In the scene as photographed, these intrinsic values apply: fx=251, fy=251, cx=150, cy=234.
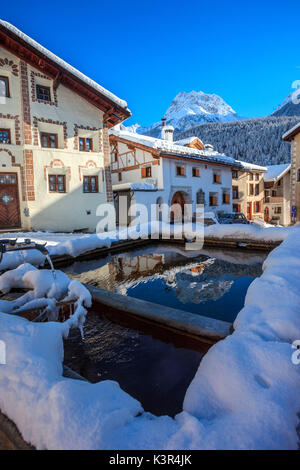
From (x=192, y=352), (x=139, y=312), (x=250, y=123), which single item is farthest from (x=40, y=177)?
(x=250, y=123)

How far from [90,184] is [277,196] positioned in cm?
2680

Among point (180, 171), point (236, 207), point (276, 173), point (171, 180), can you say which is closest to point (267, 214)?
point (276, 173)

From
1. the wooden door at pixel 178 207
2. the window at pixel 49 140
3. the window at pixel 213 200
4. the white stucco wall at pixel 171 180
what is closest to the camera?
the window at pixel 49 140

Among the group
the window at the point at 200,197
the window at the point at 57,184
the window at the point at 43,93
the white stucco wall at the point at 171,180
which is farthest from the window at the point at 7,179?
the window at the point at 200,197

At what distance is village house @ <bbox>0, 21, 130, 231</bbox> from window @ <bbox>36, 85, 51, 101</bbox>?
0.04 meters

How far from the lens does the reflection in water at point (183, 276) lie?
425cm

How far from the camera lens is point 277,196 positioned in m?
32.4

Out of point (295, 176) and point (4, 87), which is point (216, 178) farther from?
point (4, 87)

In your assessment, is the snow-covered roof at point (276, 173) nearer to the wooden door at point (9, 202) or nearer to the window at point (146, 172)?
the window at point (146, 172)

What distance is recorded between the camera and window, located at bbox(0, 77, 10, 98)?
11.5 metres

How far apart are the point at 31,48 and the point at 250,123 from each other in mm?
60351

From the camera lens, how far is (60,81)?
12.9m

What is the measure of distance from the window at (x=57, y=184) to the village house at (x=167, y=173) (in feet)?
17.5
